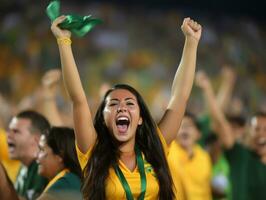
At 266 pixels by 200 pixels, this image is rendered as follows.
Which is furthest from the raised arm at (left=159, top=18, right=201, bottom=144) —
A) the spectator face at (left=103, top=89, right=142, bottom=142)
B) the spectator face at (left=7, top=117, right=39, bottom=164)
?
the spectator face at (left=7, top=117, right=39, bottom=164)

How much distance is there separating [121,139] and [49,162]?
625mm

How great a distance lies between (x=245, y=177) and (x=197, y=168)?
3.42 feet

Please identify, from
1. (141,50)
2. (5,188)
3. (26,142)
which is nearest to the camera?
(5,188)

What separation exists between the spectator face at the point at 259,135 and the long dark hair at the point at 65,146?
66.2 inches

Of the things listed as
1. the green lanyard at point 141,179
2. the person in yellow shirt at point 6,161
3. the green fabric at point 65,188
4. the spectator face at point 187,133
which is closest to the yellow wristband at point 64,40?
the green lanyard at point 141,179

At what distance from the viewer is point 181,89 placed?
11.6 feet

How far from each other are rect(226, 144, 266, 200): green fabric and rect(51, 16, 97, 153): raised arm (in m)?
1.96

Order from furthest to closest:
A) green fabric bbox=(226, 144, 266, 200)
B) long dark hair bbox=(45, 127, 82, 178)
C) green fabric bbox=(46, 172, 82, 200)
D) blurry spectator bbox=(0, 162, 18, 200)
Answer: green fabric bbox=(226, 144, 266, 200) → long dark hair bbox=(45, 127, 82, 178) → green fabric bbox=(46, 172, 82, 200) → blurry spectator bbox=(0, 162, 18, 200)

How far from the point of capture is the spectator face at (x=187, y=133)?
604cm

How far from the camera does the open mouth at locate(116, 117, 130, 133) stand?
3.31 meters

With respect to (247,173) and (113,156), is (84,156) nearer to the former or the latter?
(113,156)

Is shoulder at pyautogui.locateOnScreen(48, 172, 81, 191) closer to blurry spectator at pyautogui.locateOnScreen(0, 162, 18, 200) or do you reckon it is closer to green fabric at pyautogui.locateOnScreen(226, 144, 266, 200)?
blurry spectator at pyautogui.locateOnScreen(0, 162, 18, 200)

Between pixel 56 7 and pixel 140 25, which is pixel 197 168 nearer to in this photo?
pixel 56 7

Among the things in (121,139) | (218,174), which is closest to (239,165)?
(218,174)
